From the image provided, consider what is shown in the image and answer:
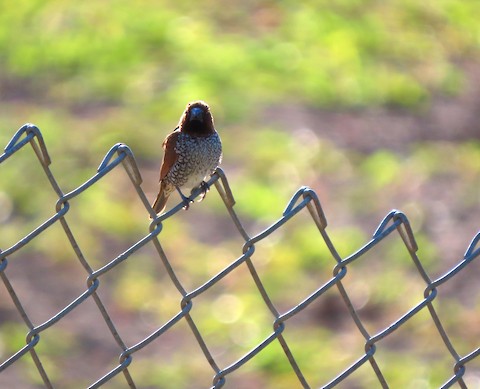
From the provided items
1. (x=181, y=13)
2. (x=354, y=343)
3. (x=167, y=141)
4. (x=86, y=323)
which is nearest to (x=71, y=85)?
(x=181, y=13)

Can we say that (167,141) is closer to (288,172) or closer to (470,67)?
(288,172)

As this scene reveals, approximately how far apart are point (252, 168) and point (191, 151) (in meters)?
3.22

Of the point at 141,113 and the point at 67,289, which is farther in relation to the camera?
the point at 141,113

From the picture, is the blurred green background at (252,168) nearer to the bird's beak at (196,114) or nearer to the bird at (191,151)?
the bird at (191,151)

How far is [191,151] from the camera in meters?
4.23

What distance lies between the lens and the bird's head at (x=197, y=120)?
418 centimetres

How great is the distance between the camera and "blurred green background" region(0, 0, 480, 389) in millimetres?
5750

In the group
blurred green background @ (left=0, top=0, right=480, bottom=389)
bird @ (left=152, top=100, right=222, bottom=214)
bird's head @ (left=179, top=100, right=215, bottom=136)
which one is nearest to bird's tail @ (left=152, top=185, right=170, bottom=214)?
bird @ (left=152, top=100, right=222, bottom=214)

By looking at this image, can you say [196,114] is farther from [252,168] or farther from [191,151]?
[252,168]

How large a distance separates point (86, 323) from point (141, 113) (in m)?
2.63

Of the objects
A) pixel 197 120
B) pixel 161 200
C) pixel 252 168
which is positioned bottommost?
pixel 161 200

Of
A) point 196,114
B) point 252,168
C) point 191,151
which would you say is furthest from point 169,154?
point 252,168

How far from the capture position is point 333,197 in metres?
7.23

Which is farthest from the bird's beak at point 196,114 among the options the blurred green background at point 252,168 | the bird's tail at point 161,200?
the blurred green background at point 252,168
